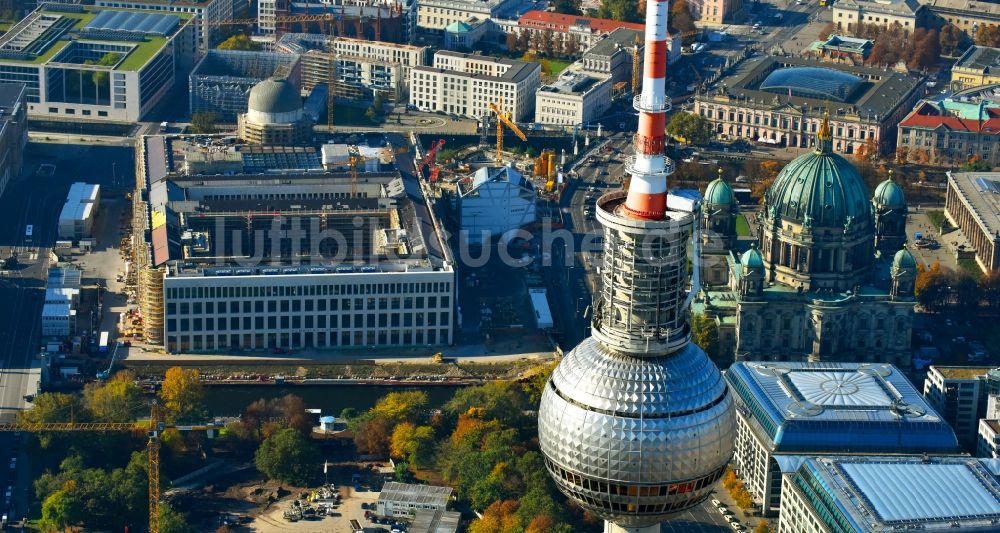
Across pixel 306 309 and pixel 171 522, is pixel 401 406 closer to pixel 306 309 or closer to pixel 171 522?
pixel 306 309

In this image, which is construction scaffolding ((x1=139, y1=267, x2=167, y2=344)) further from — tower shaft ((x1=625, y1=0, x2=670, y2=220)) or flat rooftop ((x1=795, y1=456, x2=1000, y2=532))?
tower shaft ((x1=625, y1=0, x2=670, y2=220))

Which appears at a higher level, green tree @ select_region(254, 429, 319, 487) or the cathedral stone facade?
the cathedral stone facade

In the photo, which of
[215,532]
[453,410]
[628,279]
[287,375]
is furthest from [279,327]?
[628,279]

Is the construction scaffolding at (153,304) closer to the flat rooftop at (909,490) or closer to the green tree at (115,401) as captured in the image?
the green tree at (115,401)

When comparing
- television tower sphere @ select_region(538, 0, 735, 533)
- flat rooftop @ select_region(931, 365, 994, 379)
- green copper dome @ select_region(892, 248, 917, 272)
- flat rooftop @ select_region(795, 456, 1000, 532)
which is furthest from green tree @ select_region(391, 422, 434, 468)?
television tower sphere @ select_region(538, 0, 735, 533)

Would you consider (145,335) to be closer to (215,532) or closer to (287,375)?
(287,375)

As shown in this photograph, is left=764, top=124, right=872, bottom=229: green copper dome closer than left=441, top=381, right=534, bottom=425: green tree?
No
